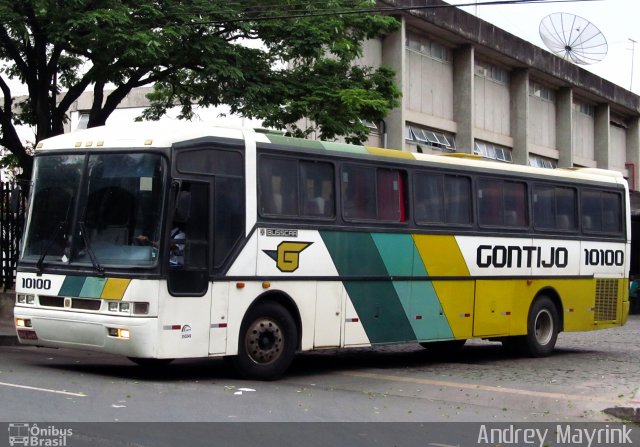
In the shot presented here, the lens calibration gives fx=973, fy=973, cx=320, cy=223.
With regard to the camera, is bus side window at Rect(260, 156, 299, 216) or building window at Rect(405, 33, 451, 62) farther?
building window at Rect(405, 33, 451, 62)

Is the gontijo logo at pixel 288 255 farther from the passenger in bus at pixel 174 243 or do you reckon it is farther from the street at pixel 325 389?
the street at pixel 325 389

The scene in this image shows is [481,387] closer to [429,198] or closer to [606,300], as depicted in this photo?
[429,198]

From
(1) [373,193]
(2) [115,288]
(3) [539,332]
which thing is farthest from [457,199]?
(2) [115,288]

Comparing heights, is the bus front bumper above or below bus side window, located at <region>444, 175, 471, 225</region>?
below

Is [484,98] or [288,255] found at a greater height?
[484,98]

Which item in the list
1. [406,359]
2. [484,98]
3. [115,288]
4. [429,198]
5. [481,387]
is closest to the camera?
[115,288]

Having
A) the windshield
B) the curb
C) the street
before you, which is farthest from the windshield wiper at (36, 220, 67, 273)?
the curb

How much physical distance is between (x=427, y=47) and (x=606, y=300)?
16.7m

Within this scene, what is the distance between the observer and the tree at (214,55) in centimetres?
1680

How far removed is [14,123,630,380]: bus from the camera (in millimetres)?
12016

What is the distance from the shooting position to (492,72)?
126ft

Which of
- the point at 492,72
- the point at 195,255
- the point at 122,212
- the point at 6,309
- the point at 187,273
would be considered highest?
the point at 492,72

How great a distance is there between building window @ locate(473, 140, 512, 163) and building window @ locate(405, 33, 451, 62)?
373 centimetres

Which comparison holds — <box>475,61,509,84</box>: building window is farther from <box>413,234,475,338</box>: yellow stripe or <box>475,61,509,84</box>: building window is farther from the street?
<box>413,234,475,338</box>: yellow stripe
